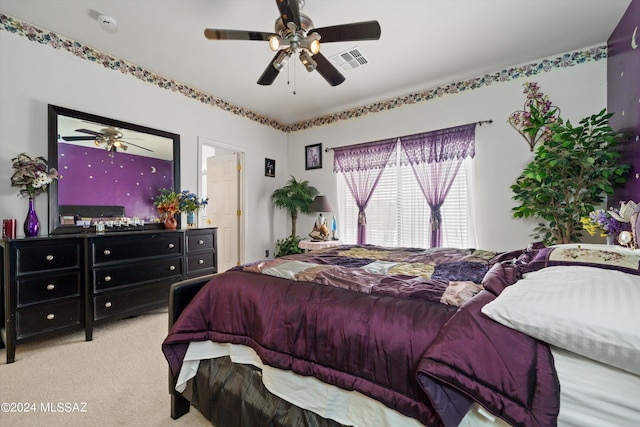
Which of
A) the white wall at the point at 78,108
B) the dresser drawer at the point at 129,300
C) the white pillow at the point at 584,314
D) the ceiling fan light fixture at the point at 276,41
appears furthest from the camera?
the dresser drawer at the point at 129,300

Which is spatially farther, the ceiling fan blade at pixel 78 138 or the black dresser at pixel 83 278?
the ceiling fan blade at pixel 78 138

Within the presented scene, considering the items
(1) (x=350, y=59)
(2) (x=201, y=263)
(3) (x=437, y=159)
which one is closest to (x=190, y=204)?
(2) (x=201, y=263)

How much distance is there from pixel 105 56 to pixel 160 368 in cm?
317

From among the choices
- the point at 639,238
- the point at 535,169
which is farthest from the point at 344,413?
the point at 535,169

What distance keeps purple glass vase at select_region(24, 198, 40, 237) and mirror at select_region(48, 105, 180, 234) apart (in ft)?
0.66

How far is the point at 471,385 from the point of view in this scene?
0.68 m

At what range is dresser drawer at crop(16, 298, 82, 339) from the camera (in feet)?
6.68

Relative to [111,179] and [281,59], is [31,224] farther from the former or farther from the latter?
[281,59]

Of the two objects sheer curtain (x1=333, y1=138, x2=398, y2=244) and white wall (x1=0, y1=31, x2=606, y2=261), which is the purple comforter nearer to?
white wall (x1=0, y1=31, x2=606, y2=261)

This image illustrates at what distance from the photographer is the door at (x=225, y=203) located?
4.44 m

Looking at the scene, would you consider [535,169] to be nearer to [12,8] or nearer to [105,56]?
[105,56]

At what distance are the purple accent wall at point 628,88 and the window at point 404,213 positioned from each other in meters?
1.30

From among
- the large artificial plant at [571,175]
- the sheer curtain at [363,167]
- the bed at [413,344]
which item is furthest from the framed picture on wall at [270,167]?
the large artificial plant at [571,175]

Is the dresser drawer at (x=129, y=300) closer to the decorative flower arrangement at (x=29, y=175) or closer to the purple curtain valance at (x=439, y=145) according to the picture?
the decorative flower arrangement at (x=29, y=175)
